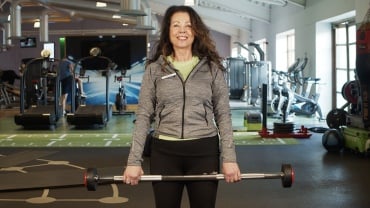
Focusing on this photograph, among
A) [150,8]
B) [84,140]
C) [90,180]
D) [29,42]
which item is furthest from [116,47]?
[90,180]

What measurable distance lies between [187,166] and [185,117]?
0.71 feet

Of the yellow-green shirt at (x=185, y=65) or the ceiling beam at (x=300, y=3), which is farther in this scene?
the ceiling beam at (x=300, y=3)

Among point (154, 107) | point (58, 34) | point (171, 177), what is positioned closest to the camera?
point (171, 177)

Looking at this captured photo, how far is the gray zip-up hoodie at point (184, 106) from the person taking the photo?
2061mm

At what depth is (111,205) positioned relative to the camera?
4.12 metres

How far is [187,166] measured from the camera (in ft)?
6.88

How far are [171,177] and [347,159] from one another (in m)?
4.70

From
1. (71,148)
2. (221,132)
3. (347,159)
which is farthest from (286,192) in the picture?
(71,148)

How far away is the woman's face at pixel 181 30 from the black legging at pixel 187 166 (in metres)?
0.43

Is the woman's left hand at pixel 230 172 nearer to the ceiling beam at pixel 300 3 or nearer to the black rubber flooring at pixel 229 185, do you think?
the black rubber flooring at pixel 229 185

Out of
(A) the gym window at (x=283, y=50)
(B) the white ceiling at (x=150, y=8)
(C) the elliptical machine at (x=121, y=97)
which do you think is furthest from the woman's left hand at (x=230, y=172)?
(A) the gym window at (x=283, y=50)

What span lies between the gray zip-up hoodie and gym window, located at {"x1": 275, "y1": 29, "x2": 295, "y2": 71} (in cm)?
1374

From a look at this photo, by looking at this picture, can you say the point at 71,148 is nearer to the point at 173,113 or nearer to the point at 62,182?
the point at 62,182

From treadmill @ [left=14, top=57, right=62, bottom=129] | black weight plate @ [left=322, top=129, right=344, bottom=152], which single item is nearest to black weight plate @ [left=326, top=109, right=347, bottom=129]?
black weight plate @ [left=322, top=129, right=344, bottom=152]
